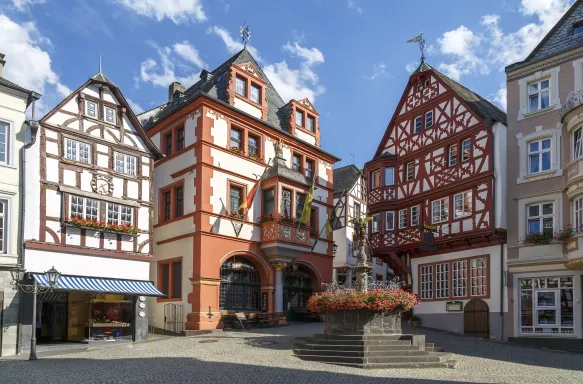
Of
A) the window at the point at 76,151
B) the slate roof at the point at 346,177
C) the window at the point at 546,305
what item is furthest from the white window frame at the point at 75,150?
the slate roof at the point at 346,177

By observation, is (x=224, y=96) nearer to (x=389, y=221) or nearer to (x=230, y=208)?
(x=230, y=208)

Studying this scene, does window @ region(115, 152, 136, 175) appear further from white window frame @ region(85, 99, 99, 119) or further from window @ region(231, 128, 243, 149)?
window @ region(231, 128, 243, 149)

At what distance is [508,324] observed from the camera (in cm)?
2695

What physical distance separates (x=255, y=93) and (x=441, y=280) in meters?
13.1

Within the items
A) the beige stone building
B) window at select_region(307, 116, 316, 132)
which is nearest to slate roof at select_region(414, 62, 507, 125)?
the beige stone building

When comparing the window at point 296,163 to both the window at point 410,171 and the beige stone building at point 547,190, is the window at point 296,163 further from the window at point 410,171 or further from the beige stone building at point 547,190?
the beige stone building at point 547,190

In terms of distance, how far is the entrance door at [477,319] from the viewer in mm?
28391

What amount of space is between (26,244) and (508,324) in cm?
1921

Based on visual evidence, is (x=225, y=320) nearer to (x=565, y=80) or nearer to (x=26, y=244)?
(x=26, y=244)

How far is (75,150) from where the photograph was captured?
24.7 m

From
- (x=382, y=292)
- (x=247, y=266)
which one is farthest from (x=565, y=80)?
(x=247, y=266)

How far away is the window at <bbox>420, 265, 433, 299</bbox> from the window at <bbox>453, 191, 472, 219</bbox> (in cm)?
348

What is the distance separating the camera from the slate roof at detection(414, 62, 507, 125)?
3034cm

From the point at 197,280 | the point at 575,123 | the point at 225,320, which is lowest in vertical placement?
the point at 225,320
